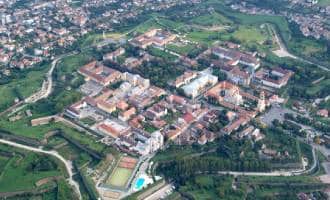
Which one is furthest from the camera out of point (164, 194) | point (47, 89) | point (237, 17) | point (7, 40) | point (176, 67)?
point (237, 17)

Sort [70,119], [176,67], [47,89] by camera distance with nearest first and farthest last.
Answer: [70,119] → [47,89] → [176,67]

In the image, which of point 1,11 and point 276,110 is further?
point 1,11

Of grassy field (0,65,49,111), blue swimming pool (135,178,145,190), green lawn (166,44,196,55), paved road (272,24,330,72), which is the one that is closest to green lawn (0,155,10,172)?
grassy field (0,65,49,111)

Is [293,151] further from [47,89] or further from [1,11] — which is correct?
[1,11]

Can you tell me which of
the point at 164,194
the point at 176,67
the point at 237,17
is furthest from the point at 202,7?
the point at 164,194

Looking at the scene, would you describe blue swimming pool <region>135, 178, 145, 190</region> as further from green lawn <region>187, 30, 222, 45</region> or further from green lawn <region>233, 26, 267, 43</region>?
green lawn <region>233, 26, 267, 43</region>

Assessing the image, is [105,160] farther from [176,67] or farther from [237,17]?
[237,17]
